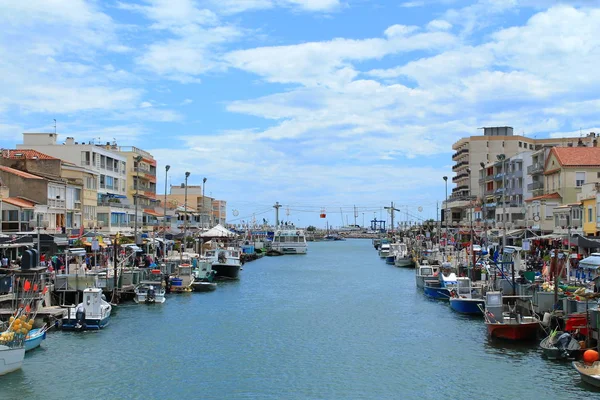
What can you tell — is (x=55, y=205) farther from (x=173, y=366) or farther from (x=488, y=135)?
(x=488, y=135)

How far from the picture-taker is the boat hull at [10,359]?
29.4m

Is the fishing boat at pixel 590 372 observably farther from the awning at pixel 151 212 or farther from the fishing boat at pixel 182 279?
the awning at pixel 151 212

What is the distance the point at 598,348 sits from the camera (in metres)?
29.9

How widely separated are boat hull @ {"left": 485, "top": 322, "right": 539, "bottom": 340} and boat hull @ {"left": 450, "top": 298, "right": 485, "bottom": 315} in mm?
10550

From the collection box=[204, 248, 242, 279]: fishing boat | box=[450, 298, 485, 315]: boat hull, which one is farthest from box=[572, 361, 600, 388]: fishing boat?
box=[204, 248, 242, 279]: fishing boat

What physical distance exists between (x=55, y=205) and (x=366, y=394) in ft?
146

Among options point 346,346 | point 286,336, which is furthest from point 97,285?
point 346,346

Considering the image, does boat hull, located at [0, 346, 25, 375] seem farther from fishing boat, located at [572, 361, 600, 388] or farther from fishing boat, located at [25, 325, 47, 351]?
fishing boat, located at [572, 361, 600, 388]

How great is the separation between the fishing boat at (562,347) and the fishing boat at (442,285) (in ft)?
76.4

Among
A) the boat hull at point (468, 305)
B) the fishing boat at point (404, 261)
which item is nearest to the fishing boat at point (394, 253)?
the fishing boat at point (404, 261)

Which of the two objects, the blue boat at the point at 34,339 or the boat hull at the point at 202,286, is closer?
the blue boat at the point at 34,339

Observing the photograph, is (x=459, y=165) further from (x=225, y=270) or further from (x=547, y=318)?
(x=547, y=318)

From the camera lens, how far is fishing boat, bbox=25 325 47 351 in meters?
33.9

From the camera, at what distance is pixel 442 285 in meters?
61.4
